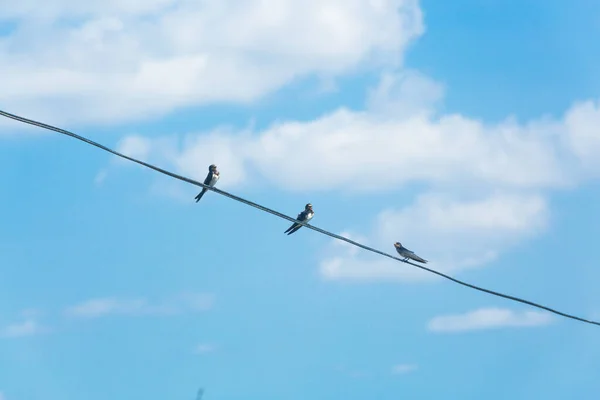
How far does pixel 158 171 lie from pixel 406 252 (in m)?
12.7

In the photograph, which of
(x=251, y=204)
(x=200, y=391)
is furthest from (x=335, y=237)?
(x=200, y=391)

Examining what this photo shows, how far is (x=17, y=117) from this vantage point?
11227 millimetres

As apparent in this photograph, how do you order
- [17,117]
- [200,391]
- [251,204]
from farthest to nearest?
[200,391]
[251,204]
[17,117]

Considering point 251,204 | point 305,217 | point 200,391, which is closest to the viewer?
point 251,204

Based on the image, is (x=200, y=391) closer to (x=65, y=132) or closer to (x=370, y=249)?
(x=370, y=249)

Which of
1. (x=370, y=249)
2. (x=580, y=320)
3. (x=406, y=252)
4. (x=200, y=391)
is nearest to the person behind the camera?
(x=370, y=249)

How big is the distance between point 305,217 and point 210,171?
3.13 meters

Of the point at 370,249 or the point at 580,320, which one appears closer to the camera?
the point at 370,249

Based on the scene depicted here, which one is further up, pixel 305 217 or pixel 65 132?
pixel 305 217

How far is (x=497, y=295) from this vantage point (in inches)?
616

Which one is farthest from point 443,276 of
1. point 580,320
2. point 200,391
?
point 200,391

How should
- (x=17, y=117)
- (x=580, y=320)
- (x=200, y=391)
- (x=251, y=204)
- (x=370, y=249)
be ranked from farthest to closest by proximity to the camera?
(x=200, y=391) → (x=580, y=320) → (x=370, y=249) → (x=251, y=204) → (x=17, y=117)

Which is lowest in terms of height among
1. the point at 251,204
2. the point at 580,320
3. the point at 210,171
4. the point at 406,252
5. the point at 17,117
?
the point at 17,117

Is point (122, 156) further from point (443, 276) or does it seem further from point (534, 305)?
point (534, 305)
